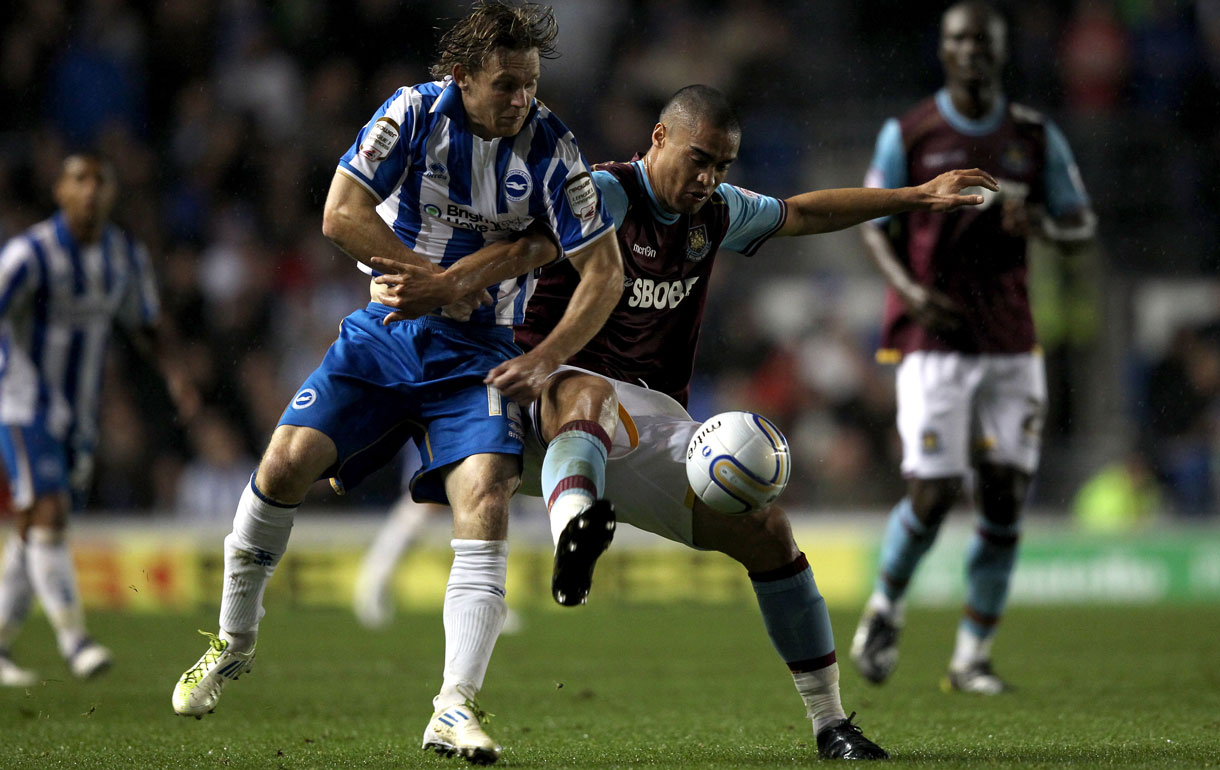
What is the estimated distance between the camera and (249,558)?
15.3 ft

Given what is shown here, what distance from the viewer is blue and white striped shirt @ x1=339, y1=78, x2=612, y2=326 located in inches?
178

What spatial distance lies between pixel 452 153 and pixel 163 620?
25.3ft

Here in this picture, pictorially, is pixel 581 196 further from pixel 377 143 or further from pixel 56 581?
pixel 56 581

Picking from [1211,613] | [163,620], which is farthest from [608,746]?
[1211,613]

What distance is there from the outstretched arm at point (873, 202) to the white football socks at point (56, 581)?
14.2 ft

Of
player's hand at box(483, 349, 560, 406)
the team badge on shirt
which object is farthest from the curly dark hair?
player's hand at box(483, 349, 560, 406)

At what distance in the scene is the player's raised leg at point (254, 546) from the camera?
450 centimetres

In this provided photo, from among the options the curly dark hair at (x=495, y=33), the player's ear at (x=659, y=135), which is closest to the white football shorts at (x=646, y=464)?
the player's ear at (x=659, y=135)

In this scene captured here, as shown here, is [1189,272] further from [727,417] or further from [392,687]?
[727,417]

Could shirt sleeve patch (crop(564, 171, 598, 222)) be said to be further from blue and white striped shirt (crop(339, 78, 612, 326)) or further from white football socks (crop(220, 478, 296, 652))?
white football socks (crop(220, 478, 296, 652))

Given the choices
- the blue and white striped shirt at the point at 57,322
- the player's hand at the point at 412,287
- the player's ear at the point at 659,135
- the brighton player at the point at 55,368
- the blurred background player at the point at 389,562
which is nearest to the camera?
the player's hand at the point at 412,287

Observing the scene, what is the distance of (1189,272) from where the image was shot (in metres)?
15.6

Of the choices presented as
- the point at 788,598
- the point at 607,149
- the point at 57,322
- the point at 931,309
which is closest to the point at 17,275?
the point at 57,322

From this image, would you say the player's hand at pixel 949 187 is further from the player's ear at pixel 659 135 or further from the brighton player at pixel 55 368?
the brighton player at pixel 55 368
